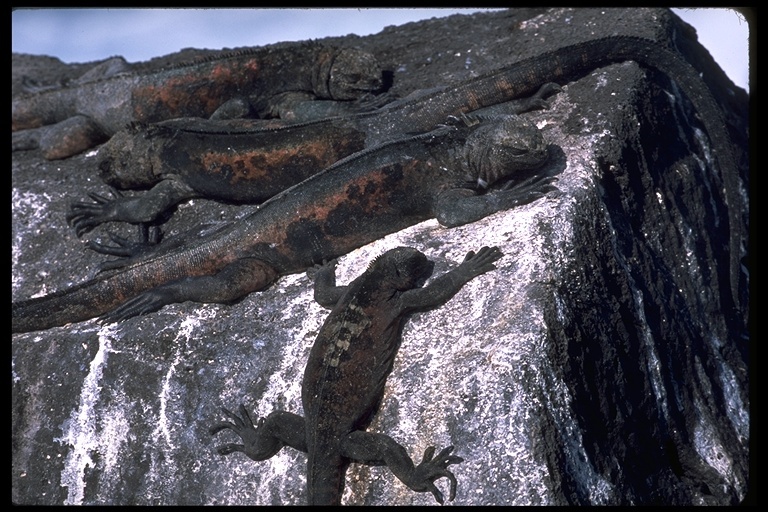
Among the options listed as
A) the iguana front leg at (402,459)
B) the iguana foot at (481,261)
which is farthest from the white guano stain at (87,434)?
the iguana foot at (481,261)

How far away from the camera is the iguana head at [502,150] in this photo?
15.5 feet

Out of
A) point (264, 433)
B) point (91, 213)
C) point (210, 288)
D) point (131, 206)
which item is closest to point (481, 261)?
point (264, 433)

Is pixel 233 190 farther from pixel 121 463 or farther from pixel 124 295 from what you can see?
pixel 121 463

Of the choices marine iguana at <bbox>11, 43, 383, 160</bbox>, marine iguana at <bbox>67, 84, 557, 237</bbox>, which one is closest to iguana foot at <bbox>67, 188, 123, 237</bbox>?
marine iguana at <bbox>67, 84, 557, 237</bbox>

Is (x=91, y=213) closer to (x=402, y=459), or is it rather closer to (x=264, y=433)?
(x=264, y=433)

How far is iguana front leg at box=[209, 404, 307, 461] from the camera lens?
412cm

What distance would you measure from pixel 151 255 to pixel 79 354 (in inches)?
29.2

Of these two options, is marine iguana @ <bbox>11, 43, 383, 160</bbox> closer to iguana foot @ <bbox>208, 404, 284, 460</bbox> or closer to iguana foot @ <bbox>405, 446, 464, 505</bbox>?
iguana foot @ <bbox>208, 404, 284, 460</bbox>

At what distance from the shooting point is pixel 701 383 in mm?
5152

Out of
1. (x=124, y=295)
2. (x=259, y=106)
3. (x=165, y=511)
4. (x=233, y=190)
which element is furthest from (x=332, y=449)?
(x=259, y=106)

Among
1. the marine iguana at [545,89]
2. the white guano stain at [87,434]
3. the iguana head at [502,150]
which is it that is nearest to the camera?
the white guano stain at [87,434]

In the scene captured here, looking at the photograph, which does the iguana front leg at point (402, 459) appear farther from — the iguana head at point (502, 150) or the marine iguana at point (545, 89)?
the marine iguana at point (545, 89)

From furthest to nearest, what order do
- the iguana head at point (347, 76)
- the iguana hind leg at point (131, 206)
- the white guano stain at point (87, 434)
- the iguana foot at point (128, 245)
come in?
the iguana head at point (347, 76) < the iguana hind leg at point (131, 206) < the iguana foot at point (128, 245) < the white guano stain at point (87, 434)

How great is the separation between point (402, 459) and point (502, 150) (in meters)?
1.94
